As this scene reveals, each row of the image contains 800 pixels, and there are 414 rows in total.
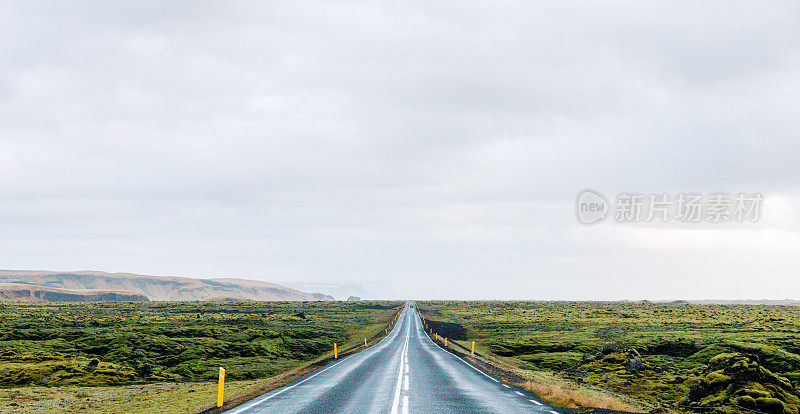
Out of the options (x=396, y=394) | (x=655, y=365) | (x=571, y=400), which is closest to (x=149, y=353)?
(x=396, y=394)

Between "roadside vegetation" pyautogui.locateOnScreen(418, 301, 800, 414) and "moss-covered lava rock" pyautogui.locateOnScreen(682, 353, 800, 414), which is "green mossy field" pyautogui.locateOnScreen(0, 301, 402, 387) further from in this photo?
"moss-covered lava rock" pyautogui.locateOnScreen(682, 353, 800, 414)

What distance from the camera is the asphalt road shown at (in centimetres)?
1574

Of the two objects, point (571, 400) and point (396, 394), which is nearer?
point (571, 400)

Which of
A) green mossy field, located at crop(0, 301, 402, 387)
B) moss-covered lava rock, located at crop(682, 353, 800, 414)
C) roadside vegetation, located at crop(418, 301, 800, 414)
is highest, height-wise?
moss-covered lava rock, located at crop(682, 353, 800, 414)

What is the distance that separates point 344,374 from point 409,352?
14399mm

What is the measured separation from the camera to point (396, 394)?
1852 centimetres

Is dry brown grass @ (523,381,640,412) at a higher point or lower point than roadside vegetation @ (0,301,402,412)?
higher

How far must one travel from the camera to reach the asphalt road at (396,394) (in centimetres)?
1574

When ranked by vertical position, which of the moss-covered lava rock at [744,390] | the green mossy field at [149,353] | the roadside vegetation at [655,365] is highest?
the moss-covered lava rock at [744,390]

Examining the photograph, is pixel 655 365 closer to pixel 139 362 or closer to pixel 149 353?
pixel 139 362

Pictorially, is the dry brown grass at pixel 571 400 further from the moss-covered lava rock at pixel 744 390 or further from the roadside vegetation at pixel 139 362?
the roadside vegetation at pixel 139 362

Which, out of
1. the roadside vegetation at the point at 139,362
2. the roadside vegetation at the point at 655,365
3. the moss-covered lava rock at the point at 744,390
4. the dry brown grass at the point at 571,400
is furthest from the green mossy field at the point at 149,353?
the moss-covered lava rock at the point at 744,390

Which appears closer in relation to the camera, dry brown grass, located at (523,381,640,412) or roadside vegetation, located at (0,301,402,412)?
dry brown grass, located at (523,381,640,412)

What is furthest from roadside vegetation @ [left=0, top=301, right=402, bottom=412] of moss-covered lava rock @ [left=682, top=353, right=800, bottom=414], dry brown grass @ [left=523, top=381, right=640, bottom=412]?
moss-covered lava rock @ [left=682, top=353, right=800, bottom=414]
